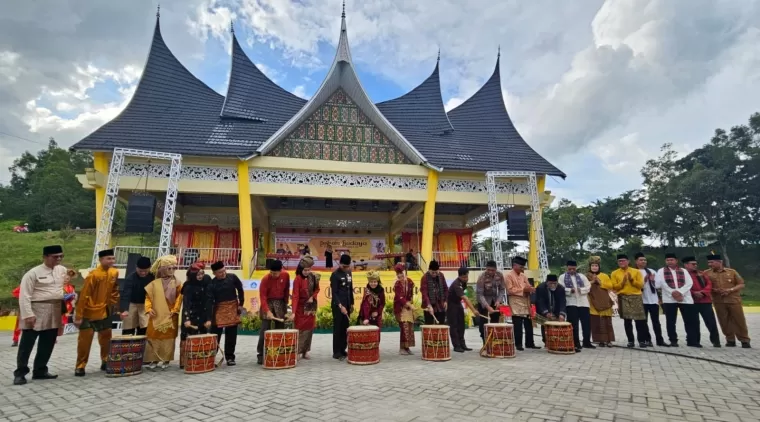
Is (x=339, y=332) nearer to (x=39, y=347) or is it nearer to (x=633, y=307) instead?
(x=39, y=347)

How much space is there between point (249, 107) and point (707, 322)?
1513 cm

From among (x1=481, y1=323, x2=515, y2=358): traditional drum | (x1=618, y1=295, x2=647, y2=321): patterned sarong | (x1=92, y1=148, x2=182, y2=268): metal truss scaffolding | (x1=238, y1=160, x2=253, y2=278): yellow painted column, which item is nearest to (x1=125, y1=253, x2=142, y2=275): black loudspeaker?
(x1=92, y1=148, x2=182, y2=268): metal truss scaffolding

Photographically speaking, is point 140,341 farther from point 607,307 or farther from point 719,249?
point 719,249

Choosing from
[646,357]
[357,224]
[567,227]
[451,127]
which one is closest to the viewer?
[646,357]

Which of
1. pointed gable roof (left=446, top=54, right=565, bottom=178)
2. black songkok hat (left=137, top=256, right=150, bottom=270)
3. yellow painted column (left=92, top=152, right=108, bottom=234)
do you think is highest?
pointed gable roof (left=446, top=54, right=565, bottom=178)

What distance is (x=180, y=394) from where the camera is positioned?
391 cm

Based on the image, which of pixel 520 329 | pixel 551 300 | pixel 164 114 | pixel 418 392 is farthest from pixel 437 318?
pixel 164 114

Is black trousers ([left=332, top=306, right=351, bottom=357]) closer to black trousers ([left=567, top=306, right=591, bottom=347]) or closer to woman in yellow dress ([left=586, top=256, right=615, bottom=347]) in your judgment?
black trousers ([left=567, top=306, right=591, bottom=347])

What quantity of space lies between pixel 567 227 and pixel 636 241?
611 centimetres

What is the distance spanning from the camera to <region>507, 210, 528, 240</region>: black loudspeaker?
14.5m

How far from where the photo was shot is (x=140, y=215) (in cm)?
1209

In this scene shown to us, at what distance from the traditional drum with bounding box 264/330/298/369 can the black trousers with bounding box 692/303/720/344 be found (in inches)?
265

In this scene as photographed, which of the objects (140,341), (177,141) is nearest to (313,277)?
(140,341)

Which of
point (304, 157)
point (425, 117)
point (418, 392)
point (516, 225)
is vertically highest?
point (425, 117)
